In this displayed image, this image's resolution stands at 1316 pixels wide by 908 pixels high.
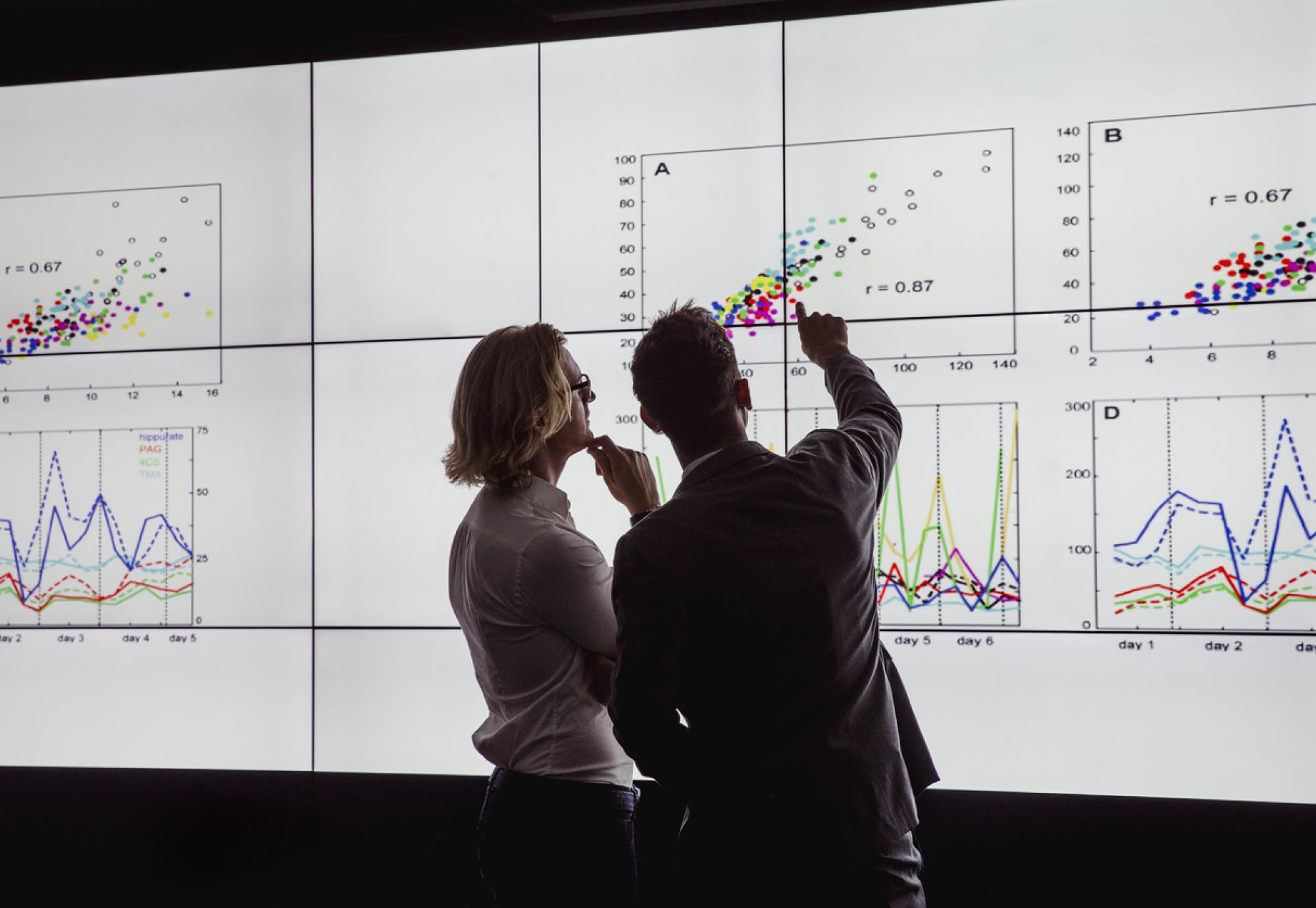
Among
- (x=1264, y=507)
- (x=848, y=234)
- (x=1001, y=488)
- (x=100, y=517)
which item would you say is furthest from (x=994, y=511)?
(x=100, y=517)

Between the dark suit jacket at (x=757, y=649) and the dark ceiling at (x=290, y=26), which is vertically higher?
the dark ceiling at (x=290, y=26)

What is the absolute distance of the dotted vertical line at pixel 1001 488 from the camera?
7.79 ft

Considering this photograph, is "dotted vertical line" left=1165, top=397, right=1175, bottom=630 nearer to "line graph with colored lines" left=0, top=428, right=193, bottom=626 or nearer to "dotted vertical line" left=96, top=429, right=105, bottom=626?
"line graph with colored lines" left=0, top=428, right=193, bottom=626

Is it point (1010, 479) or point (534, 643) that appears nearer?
point (534, 643)

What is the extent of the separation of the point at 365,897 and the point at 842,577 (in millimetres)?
2015

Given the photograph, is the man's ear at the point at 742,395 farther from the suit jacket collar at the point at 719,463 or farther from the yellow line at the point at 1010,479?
the yellow line at the point at 1010,479

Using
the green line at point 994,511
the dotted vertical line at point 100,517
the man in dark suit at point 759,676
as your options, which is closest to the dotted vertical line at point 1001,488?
the green line at point 994,511

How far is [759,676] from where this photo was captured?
1362mm

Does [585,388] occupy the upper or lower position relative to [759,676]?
upper

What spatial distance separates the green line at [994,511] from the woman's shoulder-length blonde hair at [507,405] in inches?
47.8

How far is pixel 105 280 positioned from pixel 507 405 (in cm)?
187

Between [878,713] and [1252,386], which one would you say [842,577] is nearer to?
[878,713]

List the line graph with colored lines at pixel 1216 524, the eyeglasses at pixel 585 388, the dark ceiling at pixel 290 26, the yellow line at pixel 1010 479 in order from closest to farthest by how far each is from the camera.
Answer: the eyeglasses at pixel 585 388 → the line graph with colored lines at pixel 1216 524 → the yellow line at pixel 1010 479 → the dark ceiling at pixel 290 26

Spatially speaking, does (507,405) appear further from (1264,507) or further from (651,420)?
(1264,507)
